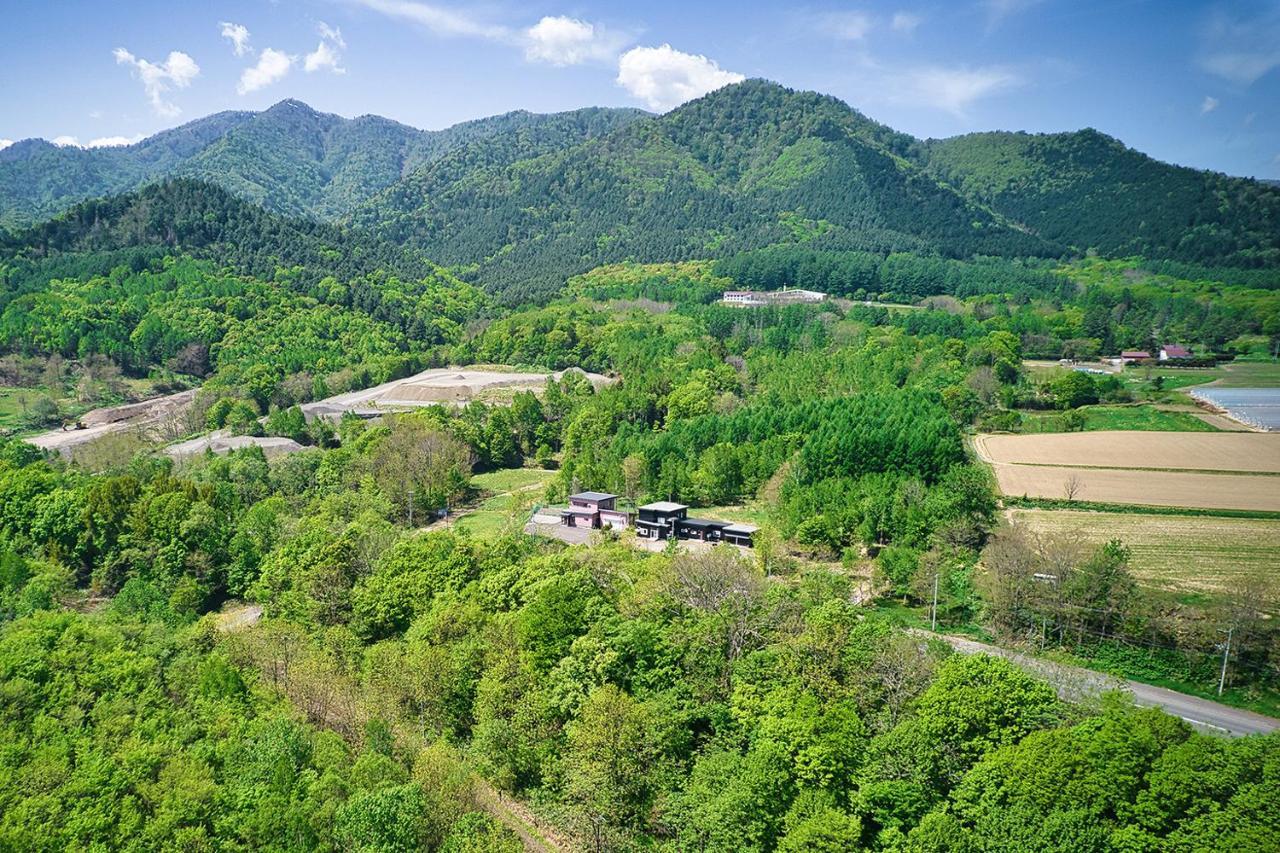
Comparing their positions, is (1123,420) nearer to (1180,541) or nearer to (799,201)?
(1180,541)

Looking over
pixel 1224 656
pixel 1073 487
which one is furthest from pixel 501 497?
pixel 1224 656

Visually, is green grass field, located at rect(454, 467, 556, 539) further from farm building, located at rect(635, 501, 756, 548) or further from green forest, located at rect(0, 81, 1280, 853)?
farm building, located at rect(635, 501, 756, 548)

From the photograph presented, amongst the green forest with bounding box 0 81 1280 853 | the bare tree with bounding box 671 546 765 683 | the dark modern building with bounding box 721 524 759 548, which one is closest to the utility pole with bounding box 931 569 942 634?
the green forest with bounding box 0 81 1280 853

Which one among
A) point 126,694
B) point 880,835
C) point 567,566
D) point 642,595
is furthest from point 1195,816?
point 126,694

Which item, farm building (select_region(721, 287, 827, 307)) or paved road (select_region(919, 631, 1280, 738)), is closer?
paved road (select_region(919, 631, 1280, 738))

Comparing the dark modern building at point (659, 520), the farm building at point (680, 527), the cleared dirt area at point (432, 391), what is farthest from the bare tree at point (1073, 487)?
the cleared dirt area at point (432, 391)

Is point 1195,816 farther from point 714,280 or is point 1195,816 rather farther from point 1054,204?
point 1054,204
